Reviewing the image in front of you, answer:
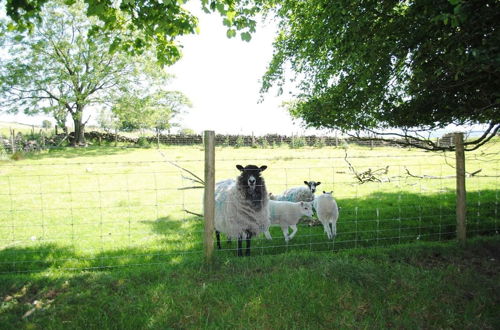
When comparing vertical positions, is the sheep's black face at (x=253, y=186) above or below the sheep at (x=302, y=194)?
above

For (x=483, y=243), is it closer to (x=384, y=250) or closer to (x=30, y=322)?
(x=384, y=250)

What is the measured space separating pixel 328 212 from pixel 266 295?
2.86 meters

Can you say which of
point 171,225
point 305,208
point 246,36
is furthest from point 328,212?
point 246,36

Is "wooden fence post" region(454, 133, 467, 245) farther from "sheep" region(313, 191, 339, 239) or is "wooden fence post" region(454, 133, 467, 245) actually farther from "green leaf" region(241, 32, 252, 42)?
"green leaf" region(241, 32, 252, 42)

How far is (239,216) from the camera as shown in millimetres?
5289

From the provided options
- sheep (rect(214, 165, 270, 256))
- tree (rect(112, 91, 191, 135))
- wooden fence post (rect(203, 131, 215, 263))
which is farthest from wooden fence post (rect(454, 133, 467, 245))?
tree (rect(112, 91, 191, 135))

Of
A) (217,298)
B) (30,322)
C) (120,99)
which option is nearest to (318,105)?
(217,298)

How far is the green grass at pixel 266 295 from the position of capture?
3.40m

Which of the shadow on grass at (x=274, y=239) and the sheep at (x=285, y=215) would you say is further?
the sheep at (x=285, y=215)

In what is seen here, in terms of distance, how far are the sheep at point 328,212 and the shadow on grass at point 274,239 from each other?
0.52ft

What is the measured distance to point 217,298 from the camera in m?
3.71

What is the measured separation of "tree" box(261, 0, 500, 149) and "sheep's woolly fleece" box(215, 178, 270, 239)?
233 centimetres

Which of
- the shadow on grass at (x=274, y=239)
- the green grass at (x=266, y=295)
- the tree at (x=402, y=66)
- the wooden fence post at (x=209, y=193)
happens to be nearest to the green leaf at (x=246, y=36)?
the tree at (x=402, y=66)

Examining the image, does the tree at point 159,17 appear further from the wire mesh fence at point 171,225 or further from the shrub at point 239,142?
the shrub at point 239,142
